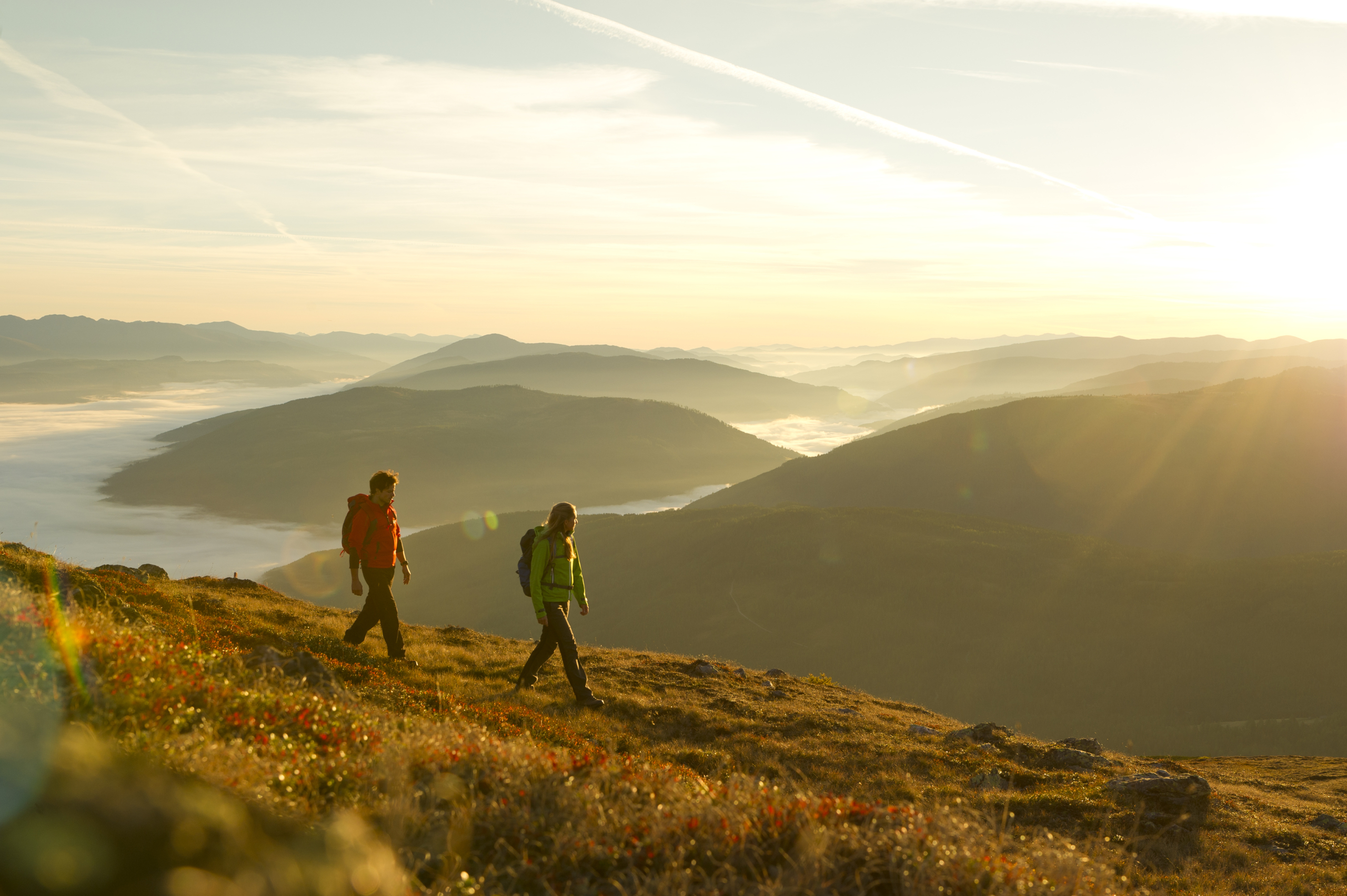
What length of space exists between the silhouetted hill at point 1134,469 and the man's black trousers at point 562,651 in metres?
100

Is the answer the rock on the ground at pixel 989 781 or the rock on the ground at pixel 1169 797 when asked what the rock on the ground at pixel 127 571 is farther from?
the rock on the ground at pixel 1169 797

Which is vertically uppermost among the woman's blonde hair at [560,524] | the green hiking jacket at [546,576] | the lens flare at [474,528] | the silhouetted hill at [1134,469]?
the woman's blonde hair at [560,524]

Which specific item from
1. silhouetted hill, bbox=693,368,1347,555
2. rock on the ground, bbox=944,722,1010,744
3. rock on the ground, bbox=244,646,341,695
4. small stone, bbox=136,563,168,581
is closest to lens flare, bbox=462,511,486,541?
silhouetted hill, bbox=693,368,1347,555

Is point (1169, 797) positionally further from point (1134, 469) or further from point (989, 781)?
point (1134, 469)

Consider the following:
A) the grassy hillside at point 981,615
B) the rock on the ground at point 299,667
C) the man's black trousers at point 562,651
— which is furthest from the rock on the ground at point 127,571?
the grassy hillside at point 981,615

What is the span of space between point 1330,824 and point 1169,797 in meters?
2.83

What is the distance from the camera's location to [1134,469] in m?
108

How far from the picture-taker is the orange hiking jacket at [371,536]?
12.2 metres

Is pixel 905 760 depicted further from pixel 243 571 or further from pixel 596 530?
pixel 243 571

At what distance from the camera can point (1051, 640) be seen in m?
60.2

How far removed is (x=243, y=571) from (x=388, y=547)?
163 meters

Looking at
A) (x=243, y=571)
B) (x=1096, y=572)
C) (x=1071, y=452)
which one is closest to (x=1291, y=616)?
(x=1096, y=572)

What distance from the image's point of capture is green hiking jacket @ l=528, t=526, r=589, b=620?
1153 cm

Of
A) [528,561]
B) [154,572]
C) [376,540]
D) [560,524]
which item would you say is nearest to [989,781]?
[560,524]
